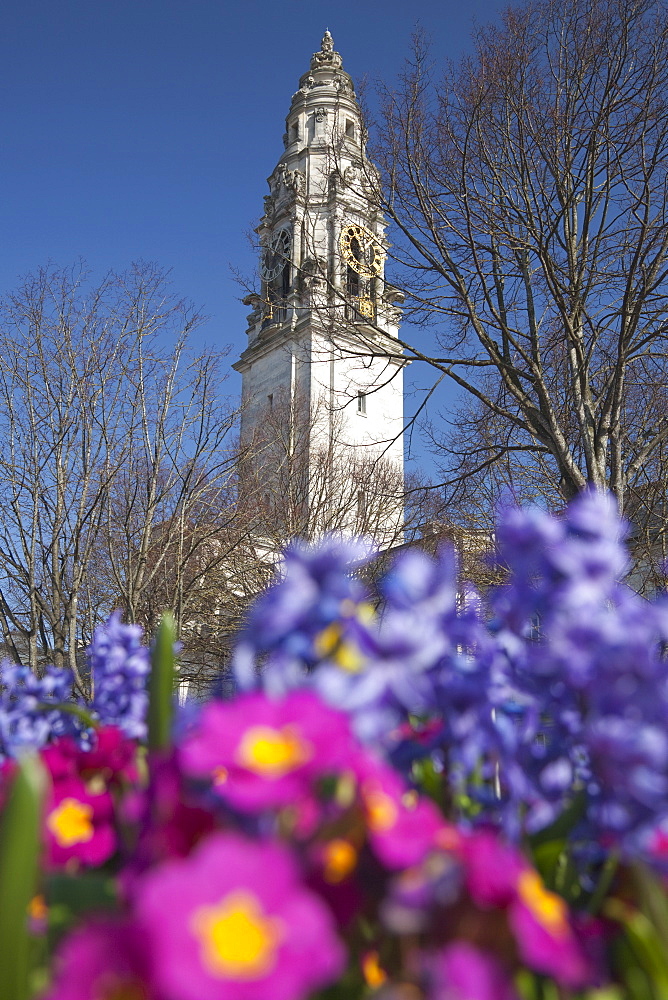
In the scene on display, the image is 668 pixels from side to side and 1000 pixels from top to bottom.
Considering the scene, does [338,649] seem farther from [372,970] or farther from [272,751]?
[372,970]

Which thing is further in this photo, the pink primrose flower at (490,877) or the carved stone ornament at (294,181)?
the carved stone ornament at (294,181)

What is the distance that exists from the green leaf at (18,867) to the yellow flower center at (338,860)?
0.75 ft

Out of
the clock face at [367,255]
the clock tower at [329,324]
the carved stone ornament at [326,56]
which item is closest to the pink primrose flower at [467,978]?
the clock tower at [329,324]

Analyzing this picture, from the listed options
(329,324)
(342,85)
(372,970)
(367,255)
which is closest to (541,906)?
(372,970)

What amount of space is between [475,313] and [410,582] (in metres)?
7.78

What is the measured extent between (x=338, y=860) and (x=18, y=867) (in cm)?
25

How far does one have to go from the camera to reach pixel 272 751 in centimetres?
65

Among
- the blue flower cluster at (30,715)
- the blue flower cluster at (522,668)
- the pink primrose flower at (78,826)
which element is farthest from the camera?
the blue flower cluster at (30,715)

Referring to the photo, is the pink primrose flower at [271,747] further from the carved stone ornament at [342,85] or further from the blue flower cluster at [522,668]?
the carved stone ornament at [342,85]

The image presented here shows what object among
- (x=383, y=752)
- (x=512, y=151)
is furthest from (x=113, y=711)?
(x=512, y=151)

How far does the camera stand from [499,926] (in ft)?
1.95

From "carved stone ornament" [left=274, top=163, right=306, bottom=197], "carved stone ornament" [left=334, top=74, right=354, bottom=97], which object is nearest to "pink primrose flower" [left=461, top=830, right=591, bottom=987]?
"carved stone ornament" [left=334, top=74, right=354, bottom=97]

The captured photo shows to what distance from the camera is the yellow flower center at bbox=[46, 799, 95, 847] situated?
95 centimetres

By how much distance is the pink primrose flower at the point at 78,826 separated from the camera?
3.05 feet
